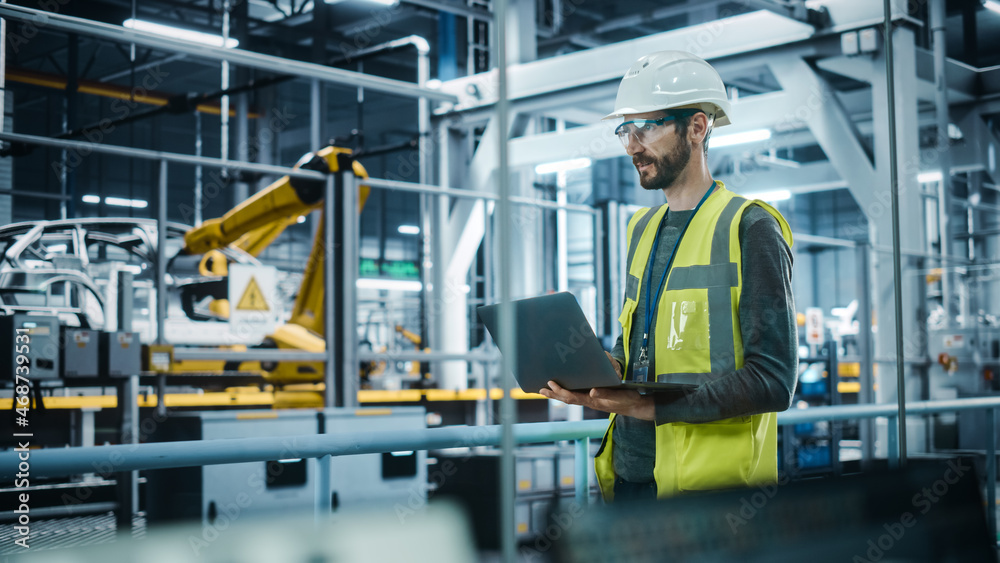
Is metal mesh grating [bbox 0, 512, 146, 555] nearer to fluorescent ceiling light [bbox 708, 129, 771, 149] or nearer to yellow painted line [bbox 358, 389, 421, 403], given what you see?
yellow painted line [bbox 358, 389, 421, 403]

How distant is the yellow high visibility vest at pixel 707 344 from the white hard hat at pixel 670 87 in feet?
0.73

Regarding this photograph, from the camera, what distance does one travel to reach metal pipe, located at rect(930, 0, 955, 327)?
8734mm

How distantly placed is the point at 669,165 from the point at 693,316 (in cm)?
32

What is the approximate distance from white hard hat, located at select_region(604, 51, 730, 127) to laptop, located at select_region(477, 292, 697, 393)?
48cm

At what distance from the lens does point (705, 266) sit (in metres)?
1.84

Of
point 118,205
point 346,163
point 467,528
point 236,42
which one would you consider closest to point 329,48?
point 236,42

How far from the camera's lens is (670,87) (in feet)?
6.43

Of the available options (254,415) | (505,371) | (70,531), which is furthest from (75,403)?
(505,371)

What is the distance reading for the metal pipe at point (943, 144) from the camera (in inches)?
344

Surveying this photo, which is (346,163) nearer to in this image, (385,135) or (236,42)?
(236,42)

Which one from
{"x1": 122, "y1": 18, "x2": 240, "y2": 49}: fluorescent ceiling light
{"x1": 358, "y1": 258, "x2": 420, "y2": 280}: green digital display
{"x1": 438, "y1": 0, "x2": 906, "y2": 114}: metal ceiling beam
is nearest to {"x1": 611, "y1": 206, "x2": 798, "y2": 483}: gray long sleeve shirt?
{"x1": 438, "y1": 0, "x2": 906, "y2": 114}: metal ceiling beam

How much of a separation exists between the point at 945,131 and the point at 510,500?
8881 millimetres

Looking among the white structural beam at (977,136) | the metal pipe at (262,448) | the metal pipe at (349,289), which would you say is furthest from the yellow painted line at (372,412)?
the white structural beam at (977,136)

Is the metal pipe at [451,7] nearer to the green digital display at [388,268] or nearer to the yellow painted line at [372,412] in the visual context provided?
the yellow painted line at [372,412]
